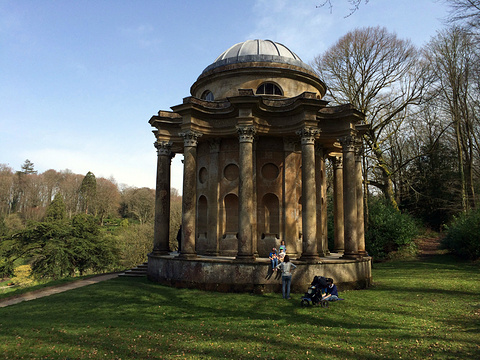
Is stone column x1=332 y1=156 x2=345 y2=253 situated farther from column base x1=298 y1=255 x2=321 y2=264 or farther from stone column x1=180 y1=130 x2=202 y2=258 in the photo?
stone column x1=180 y1=130 x2=202 y2=258

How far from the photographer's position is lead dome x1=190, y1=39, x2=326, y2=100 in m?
18.6

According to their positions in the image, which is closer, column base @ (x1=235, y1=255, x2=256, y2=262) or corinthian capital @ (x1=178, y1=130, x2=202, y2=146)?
column base @ (x1=235, y1=255, x2=256, y2=262)

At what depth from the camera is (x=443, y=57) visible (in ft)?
104

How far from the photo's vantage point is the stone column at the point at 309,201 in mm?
14953

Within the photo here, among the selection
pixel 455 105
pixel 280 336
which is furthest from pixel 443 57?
pixel 280 336

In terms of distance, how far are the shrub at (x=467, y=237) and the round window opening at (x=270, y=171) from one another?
15.8 metres

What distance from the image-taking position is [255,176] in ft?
58.0

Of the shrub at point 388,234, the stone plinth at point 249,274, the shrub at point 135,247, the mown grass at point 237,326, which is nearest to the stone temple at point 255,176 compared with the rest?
the stone plinth at point 249,274

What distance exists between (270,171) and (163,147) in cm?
581

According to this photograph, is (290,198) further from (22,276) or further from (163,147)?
(22,276)

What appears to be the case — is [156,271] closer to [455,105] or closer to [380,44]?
[380,44]

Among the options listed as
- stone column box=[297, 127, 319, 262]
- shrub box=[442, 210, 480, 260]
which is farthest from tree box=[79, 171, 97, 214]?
stone column box=[297, 127, 319, 262]

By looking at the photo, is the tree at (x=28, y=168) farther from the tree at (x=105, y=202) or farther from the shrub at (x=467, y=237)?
the shrub at (x=467, y=237)

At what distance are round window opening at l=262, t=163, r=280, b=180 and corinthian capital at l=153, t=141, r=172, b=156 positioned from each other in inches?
203
